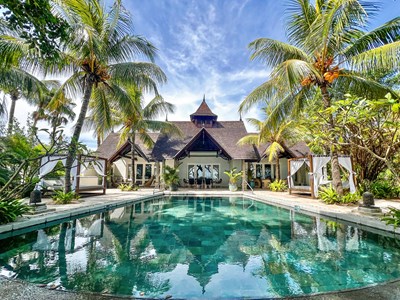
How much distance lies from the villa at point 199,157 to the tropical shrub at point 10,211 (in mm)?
10446

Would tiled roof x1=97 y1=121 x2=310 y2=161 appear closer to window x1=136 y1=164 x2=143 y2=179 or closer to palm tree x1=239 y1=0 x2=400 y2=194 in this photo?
window x1=136 y1=164 x2=143 y2=179

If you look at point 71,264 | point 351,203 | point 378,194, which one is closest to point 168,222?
point 71,264

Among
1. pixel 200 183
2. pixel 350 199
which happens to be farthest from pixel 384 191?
pixel 200 183

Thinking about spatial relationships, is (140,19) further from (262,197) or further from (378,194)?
(378,194)

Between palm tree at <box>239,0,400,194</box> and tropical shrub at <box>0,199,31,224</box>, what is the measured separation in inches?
359

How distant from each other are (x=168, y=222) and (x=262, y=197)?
6628 millimetres

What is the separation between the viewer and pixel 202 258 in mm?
4195

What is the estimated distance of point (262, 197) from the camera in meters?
11.9

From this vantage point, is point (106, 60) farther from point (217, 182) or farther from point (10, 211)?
point (217, 182)

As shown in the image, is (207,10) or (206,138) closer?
(207,10)

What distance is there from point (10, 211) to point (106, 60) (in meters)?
6.93

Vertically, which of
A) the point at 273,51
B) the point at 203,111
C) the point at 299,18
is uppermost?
the point at 299,18

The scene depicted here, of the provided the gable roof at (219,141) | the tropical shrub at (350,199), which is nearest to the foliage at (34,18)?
the tropical shrub at (350,199)

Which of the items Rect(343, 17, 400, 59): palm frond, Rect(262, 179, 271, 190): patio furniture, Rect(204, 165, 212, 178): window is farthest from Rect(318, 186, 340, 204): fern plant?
Rect(204, 165, 212, 178): window
